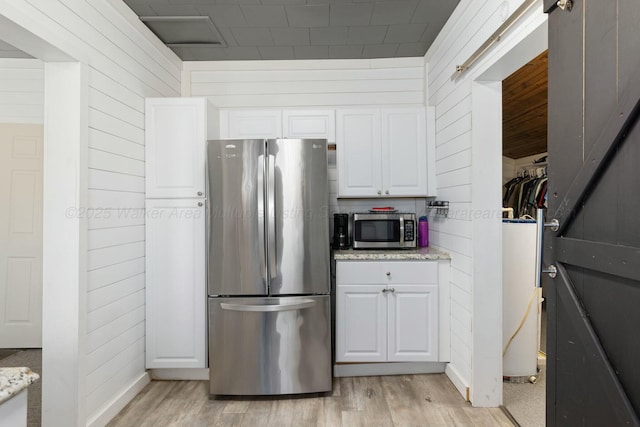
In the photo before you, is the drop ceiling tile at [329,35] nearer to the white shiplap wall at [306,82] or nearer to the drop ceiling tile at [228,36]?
the white shiplap wall at [306,82]

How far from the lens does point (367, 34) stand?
264 cm

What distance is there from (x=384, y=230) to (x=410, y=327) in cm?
79

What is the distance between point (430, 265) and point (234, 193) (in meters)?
1.59

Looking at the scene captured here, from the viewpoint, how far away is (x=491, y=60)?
189 cm

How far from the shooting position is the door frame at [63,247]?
175 cm

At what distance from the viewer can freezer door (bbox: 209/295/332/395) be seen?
2.24 metres

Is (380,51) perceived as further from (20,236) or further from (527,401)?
(20,236)

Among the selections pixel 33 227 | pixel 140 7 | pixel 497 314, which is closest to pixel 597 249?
pixel 497 314

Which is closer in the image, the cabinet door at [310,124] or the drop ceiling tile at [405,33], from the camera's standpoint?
the drop ceiling tile at [405,33]

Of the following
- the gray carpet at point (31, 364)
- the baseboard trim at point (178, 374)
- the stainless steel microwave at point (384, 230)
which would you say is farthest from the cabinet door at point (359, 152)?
the gray carpet at point (31, 364)

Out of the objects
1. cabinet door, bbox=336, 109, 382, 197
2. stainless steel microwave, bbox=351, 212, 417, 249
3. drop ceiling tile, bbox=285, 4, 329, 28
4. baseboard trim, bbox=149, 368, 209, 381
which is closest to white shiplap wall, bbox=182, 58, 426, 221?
cabinet door, bbox=336, 109, 382, 197

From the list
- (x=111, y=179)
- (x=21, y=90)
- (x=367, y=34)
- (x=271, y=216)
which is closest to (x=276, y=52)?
(x=367, y=34)

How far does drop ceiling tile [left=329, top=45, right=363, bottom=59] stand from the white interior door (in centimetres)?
285

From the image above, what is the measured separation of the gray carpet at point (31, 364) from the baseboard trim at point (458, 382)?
9.03 feet
